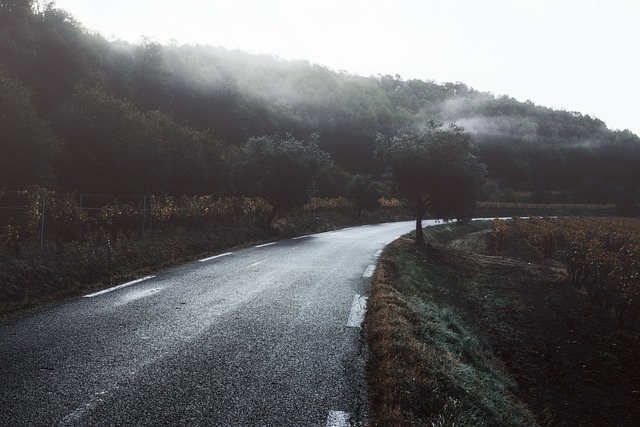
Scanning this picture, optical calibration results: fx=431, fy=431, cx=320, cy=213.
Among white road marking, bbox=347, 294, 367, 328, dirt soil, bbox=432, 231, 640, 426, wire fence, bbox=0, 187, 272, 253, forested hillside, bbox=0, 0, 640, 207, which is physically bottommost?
dirt soil, bbox=432, 231, 640, 426

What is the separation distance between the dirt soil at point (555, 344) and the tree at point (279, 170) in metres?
10.7

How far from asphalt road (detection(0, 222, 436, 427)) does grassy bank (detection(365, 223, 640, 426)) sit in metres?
0.41

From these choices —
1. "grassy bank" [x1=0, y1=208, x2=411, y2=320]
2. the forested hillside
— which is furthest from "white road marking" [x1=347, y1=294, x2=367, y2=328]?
the forested hillside

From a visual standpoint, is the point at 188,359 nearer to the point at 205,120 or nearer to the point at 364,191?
the point at 364,191

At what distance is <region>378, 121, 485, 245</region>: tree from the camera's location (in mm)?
19219

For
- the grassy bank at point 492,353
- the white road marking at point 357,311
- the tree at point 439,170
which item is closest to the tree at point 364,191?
the tree at point 439,170

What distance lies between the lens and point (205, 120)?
176 ft

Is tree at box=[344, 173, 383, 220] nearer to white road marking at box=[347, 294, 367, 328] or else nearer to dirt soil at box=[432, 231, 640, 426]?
dirt soil at box=[432, 231, 640, 426]

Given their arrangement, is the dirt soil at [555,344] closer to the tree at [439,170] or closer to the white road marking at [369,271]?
the white road marking at [369,271]

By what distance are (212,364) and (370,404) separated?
1.77m

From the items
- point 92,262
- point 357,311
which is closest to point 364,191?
point 92,262

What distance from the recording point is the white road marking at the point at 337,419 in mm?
3395

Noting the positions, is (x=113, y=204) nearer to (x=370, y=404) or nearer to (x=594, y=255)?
(x=370, y=404)

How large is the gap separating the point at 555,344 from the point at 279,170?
55.0 ft
